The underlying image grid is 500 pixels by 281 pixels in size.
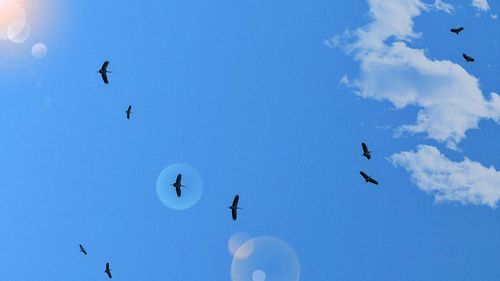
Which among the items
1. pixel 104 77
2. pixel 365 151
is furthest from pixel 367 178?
pixel 104 77

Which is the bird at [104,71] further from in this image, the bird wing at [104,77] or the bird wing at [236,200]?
the bird wing at [236,200]

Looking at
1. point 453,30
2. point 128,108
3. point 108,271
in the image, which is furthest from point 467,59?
point 108,271

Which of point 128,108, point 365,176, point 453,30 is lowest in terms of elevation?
point 365,176

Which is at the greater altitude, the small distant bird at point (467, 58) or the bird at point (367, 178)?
the small distant bird at point (467, 58)

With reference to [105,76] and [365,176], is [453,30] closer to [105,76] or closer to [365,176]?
[365,176]

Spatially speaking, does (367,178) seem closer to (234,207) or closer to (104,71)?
(234,207)

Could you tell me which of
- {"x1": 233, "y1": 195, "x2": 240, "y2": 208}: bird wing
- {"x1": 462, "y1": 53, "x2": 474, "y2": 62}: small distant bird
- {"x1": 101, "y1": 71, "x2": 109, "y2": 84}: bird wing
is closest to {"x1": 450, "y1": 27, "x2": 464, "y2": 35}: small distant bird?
{"x1": 462, "y1": 53, "x2": 474, "y2": 62}: small distant bird

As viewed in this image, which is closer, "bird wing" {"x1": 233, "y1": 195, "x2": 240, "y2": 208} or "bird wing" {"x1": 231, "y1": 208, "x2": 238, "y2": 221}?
"bird wing" {"x1": 233, "y1": 195, "x2": 240, "y2": 208}

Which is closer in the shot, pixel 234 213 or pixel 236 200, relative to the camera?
pixel 236 200

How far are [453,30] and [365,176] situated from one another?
2045 centimetres

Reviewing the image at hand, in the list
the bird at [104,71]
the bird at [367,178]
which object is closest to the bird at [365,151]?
the bird at [367,178]

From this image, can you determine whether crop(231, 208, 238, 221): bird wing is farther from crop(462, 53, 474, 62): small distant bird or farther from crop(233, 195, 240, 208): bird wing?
crop(462, 53, 474, 62): small distant bird

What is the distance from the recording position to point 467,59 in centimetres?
8862

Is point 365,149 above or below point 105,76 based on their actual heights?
below
